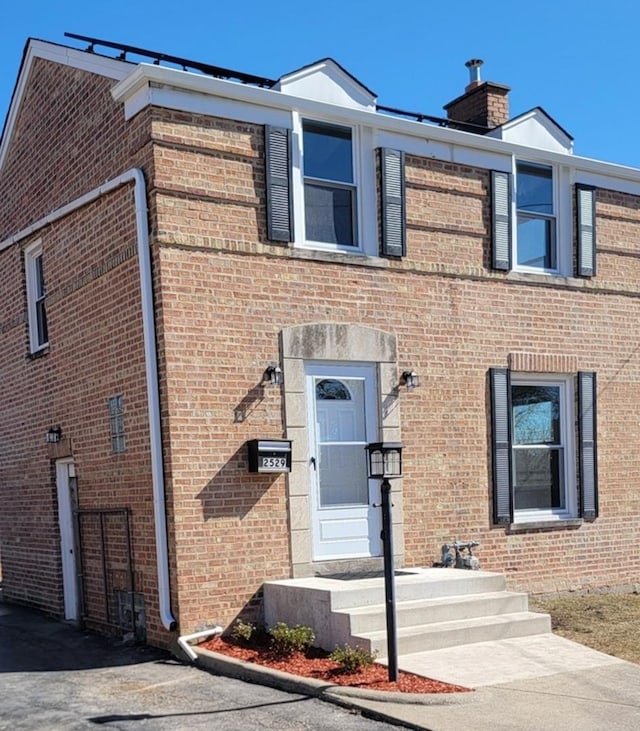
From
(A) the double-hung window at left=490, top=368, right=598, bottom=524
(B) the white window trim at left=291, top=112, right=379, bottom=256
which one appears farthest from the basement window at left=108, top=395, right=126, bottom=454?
(A) the double-hung window at left=490, top=368, right=598, bottom=524

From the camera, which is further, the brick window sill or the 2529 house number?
the brick window sill

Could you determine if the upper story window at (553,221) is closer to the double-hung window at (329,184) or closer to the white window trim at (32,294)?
the double-hung window at (329,184)

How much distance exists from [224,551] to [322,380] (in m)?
2.20

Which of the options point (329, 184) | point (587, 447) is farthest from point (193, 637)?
point (587, 447)

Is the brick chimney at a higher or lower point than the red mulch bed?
higher

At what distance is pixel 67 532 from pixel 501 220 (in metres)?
6.84

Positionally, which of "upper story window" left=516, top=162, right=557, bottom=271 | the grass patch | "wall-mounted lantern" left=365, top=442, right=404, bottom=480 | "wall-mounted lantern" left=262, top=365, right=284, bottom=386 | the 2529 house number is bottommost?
the grass patch

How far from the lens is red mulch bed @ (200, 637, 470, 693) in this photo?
23.1 ft

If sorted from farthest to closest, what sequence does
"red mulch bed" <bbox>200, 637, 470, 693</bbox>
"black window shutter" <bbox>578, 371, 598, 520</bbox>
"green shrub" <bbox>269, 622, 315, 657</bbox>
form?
"black window shutter" <bbox>578, 371, 598, 520</bbox>
"green shrub" <bbox>269, 622, 315, 657</bbox>
"red mulch bed" <bbox>200, 637, 470, 693</bbox>

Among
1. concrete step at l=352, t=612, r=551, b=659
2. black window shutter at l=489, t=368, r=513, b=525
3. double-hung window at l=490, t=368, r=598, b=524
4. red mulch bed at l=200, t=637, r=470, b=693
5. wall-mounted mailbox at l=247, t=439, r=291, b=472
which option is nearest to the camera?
red mulch bed at l=200, t=637, r=470, b=693

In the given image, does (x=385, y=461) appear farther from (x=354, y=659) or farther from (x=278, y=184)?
(x=278, y=184)

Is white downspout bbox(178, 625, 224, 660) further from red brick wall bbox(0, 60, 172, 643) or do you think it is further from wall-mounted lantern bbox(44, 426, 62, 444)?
wall-mounted lantern bbox(44, 426, 62, 444)

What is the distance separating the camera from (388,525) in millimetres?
7242

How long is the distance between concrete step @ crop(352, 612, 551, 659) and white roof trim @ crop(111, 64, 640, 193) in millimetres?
5603
